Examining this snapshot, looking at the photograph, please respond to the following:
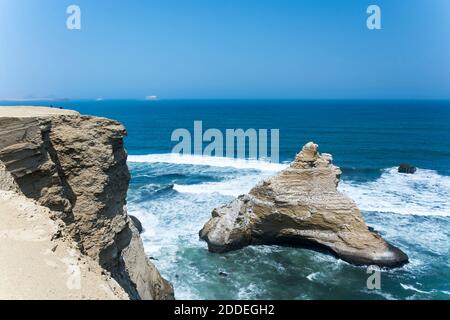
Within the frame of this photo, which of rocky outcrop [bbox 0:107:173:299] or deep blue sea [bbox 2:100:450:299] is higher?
rocky outcrop [bbox 0:107:173:299]

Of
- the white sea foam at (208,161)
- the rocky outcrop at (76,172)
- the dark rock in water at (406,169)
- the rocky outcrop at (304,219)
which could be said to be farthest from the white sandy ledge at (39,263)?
the dark rock in water at (406,169)

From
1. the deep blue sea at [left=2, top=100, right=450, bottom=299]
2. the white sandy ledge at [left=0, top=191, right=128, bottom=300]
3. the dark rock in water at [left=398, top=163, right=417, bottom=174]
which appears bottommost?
the deep blue sea at [left=2, top=100, right=450, bottom=299]

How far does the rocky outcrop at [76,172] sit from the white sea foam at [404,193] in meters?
30.4

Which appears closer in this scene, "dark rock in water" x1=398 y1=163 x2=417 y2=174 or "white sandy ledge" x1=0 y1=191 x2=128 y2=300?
"white sandy ledge" x1=0 y1=191 x2=128 y2=300

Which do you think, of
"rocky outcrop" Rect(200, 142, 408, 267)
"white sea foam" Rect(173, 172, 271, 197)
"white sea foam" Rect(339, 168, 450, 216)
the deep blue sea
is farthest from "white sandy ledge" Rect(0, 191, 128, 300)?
"white sea foam" Rect(173, 172, 271, 197)

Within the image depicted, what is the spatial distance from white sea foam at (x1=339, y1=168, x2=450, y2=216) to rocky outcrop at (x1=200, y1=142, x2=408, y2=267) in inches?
439

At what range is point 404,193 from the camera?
143 feet

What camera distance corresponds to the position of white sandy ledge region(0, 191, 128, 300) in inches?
241

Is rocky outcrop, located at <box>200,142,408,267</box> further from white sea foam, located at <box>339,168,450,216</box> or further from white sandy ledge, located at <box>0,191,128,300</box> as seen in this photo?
white sandy ledge, located at <box>0,191,128,300</box>

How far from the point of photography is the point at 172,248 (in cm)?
2981

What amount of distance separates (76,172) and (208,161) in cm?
5098
